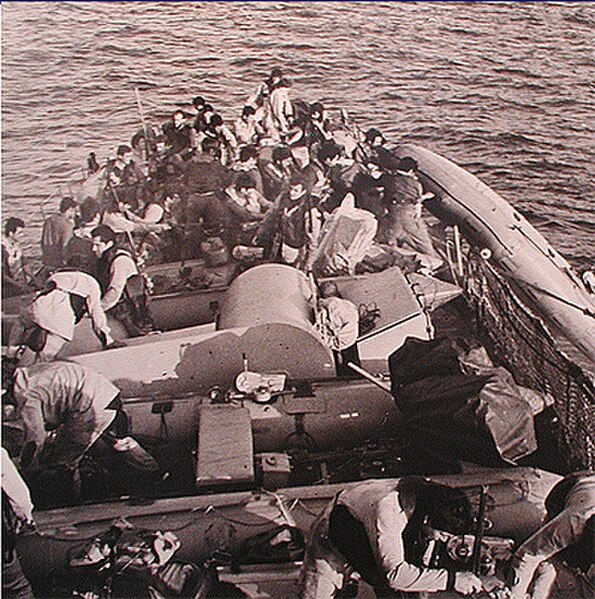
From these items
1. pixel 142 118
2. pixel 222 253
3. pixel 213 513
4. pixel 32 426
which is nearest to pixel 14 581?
pixel 32 426

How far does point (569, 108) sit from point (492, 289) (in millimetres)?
594

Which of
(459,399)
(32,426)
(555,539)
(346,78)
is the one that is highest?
(346,78)

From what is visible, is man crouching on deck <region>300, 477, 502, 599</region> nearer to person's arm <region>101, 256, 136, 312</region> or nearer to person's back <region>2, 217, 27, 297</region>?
person's arm <region>101, 256, 136, 312</region>

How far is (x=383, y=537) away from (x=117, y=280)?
3.42 ft

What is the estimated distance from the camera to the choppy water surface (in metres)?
2.75

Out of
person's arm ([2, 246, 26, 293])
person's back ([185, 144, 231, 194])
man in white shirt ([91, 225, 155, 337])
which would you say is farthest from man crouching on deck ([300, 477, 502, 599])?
person's arm ([2, 246, 26, 293])

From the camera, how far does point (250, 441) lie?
2666 mm

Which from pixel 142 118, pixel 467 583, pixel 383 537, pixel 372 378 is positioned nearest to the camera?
pixel 383 537

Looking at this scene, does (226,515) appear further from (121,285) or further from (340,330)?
(121,285)

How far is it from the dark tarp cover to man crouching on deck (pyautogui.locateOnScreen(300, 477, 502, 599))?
18 cm

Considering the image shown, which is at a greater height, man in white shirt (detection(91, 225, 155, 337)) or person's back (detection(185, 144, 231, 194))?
person's back (detection(185, 144, 231, 194))

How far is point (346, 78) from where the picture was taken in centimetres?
288

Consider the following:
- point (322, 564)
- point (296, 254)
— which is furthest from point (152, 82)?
point (322, 564)

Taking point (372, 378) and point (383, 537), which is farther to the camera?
point (372, 378)
